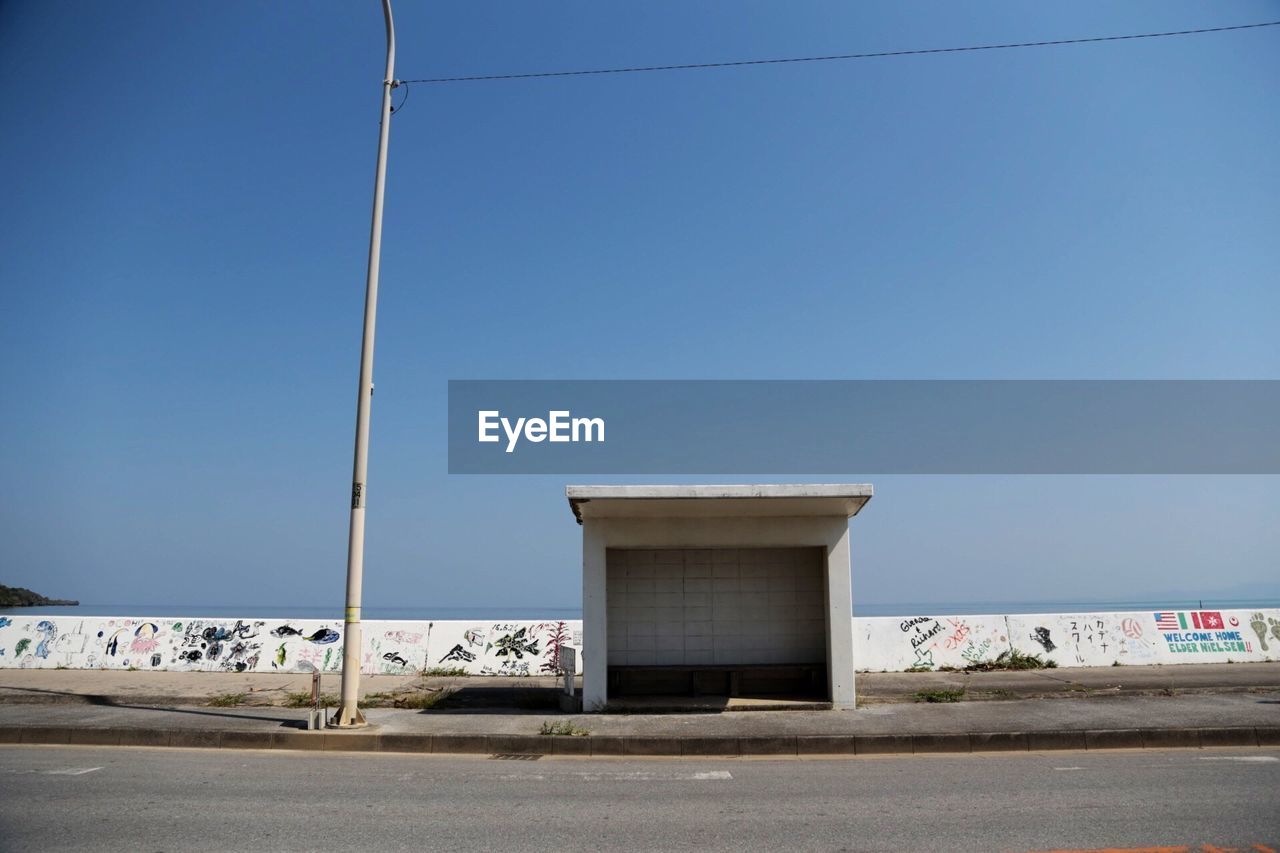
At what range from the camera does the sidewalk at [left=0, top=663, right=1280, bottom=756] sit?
36.6ft

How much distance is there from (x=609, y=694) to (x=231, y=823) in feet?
27.9

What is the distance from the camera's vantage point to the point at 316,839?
677cm

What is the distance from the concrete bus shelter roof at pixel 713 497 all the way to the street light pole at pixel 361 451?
304 cm

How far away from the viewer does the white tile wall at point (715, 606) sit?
15.4 meters

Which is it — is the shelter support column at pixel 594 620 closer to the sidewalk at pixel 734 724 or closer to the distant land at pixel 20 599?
the sidewalk at pixel 734 724

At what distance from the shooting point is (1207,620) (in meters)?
19.5

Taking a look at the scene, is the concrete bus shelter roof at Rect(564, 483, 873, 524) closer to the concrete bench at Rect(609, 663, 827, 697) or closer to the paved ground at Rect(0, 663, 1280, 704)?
the concrete bench at Rect(609, 663, 827, 697)

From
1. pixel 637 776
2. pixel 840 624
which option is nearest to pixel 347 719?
pixel 637 776

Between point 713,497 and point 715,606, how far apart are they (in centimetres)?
373

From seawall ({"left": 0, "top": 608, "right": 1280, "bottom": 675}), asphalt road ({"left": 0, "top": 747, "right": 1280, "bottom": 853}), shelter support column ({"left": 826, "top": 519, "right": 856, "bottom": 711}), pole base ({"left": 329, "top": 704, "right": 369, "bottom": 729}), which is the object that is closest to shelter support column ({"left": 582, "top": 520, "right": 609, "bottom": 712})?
asphalt road ({"left": 0, "top": 747, "right": 1280, "bottom": 853})

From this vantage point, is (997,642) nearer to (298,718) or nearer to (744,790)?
(744,790)

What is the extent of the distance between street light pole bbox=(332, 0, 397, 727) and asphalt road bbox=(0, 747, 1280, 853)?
139 centimetres

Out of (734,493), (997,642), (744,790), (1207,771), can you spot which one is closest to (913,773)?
(744,790)

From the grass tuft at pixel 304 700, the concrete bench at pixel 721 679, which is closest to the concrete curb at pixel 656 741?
the grass tuft at pixel 304 700
